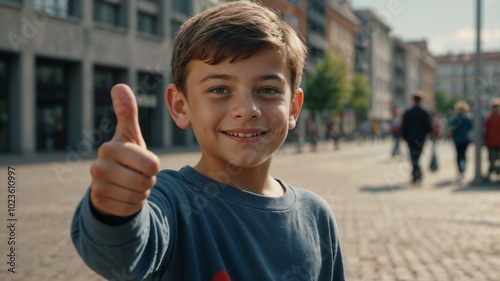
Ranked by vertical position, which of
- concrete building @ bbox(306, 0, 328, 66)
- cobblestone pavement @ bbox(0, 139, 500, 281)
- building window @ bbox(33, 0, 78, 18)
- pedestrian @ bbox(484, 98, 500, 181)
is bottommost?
cobblestone pavement @ bbox(0, 139, 500, 281)

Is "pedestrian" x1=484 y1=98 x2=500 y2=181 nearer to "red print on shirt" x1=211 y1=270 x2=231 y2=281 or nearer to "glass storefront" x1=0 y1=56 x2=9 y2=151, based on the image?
"red print on shirt" x1=211 y1=270 x2=231 y2=281

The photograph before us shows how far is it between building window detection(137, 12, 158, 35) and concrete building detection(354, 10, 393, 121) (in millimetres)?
40874

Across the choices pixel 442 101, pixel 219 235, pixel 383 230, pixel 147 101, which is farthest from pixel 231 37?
pixel 442 101

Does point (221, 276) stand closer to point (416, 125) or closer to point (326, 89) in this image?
point (416, 125)

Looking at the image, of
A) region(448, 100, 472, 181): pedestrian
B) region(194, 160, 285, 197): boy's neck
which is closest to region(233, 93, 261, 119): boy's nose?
region(194, 160, 285, 197): boy's neck

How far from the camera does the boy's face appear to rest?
1.64 m

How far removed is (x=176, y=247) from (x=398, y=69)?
98.8 meters

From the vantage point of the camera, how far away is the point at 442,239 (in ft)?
22.0

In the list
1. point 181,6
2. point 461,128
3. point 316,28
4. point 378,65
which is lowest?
point 461,128

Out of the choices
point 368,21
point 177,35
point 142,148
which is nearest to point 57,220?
point 177,35

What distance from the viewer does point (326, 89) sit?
50875 mm

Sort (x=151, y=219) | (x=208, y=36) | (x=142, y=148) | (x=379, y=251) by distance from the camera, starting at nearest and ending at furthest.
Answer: (x=142, y=148) < (x=151, y=219) < (x=208, y=36) < (x=379, y=251)

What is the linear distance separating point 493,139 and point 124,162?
13938 mm

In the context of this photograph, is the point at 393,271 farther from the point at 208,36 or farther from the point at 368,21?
the point at 368,21
